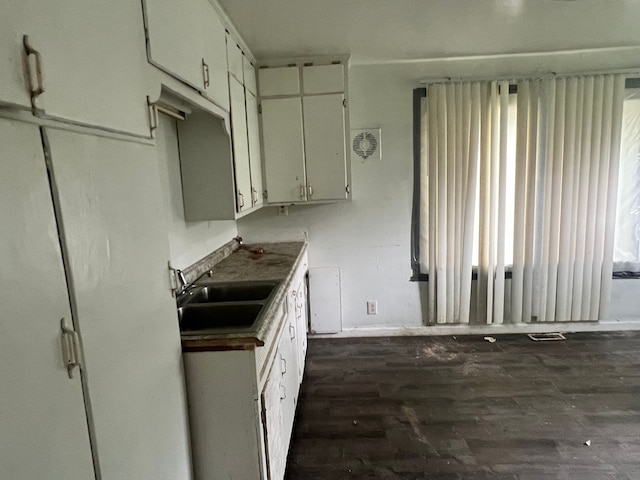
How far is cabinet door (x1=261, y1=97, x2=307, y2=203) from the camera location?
9.92 feet

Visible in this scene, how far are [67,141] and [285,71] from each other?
2.47m

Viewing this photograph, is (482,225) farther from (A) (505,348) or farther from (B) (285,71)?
(B) (285,71)

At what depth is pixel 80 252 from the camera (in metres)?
0.84

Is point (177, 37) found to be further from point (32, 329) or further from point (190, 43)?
point (32, 329)

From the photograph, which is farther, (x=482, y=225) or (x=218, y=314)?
(x=482, y=225)

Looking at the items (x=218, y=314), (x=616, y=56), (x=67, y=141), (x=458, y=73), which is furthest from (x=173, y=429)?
(x=616, y=56)

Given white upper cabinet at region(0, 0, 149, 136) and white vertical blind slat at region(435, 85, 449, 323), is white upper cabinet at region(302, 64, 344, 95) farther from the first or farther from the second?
white upper cabinet at region(0, 0, 149, 136)

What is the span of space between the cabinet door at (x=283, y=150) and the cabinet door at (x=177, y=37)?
4.16 feet

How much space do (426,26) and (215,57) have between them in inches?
56.6

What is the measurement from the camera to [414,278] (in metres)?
3.56

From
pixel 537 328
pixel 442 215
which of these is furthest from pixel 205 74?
pixel 537 328

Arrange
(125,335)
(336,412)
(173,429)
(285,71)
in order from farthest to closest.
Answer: (285,71) < (336,412) < (173,429) < (125,335)

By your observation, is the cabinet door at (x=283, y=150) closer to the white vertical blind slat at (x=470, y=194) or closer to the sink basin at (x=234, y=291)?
the sink basin at (x=234, y=291)

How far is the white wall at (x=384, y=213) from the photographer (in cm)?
325
